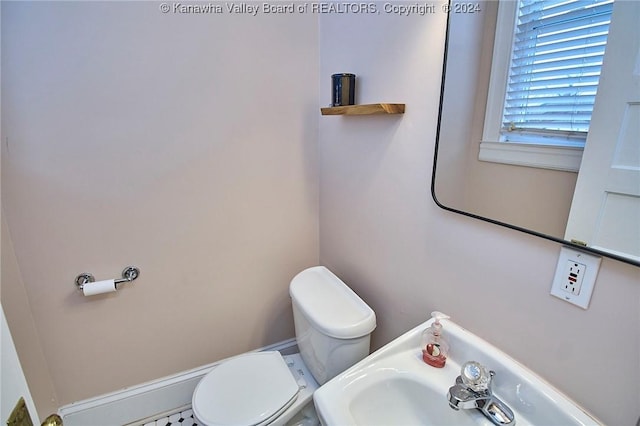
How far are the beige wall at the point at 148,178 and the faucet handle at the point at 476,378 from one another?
109cm

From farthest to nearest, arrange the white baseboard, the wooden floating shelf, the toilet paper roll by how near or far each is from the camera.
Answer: the white baseboard, the toilet paper roll, the wooden floating shelf

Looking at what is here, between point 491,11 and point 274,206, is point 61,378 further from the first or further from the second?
point 491,11

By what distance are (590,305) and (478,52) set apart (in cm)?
67

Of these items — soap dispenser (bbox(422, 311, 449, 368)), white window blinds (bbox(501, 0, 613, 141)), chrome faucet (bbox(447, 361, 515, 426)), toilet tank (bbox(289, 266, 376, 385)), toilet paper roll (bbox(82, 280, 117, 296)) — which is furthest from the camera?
toilet paper roll (bbox(82, 280, 117, 296))

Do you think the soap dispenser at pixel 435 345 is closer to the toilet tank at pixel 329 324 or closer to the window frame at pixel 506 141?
the toilet tank at pixel 329 324

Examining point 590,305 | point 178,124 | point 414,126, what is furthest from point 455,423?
point 178,124

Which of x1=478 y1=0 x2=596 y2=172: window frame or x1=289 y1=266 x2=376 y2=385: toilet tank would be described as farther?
x1=289 y1=266 x2=376 y2=385: toilet tank

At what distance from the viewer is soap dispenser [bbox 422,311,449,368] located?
93 cm

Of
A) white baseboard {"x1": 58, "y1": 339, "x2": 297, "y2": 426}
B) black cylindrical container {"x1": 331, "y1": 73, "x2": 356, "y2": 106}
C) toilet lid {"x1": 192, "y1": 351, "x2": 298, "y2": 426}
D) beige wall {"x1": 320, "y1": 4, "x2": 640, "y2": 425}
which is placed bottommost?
white baseboard {"x1": 58, "y1": 339, "x2": 297, "y2": 426}

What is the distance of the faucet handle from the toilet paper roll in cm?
136

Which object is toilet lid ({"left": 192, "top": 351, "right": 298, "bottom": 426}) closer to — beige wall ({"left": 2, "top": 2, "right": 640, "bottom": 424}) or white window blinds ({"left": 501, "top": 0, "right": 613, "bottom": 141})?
beige wall ({"left": 2, "top": 2, "right": 640, "bottom": 424})

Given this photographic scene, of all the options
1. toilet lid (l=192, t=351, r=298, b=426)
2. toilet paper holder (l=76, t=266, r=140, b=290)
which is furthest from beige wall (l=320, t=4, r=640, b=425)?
toilet paper holder (l=76, t=266, r=140, b=290)

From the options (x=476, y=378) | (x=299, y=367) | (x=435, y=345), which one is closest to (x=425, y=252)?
(x=435, y=345)

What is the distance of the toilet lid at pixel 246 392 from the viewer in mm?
1159
